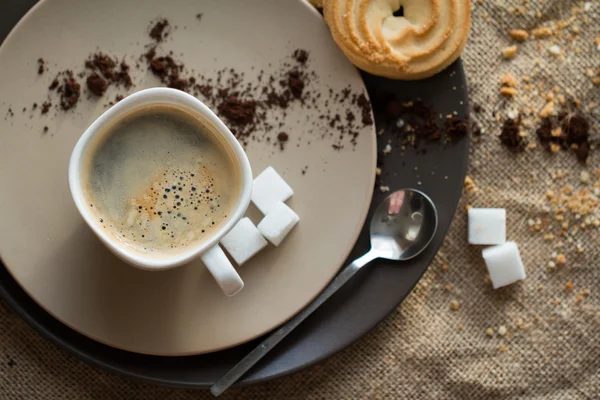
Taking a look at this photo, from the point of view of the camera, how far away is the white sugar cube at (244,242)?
4.48ft

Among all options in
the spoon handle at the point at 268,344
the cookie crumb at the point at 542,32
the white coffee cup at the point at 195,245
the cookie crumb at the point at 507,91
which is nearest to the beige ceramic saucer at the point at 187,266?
the spoon handle at the point at 268,344

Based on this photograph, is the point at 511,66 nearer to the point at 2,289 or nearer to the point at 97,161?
the point at 97,161

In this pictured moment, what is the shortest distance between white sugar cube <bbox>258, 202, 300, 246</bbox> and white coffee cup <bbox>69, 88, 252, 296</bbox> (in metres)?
0.14

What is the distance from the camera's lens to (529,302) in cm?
166

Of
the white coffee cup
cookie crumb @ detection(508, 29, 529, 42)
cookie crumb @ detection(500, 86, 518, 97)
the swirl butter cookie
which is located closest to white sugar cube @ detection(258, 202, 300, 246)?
the white coffee cup

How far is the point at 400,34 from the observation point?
1.40 meters

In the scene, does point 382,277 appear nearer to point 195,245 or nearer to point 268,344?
point 268,344

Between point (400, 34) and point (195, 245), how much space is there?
0.61m

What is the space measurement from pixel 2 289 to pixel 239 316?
0.48 metres

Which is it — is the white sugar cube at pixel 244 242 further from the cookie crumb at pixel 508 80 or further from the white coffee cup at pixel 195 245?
the cookie crumb at pixel 508 80

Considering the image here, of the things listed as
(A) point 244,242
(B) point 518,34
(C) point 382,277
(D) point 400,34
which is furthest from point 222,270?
(B) point 518,34

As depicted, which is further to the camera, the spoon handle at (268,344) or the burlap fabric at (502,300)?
the burlap fabric at (502,300)

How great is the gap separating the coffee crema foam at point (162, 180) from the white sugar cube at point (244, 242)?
0.09m

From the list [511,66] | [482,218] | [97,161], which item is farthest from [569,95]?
[97,161]
